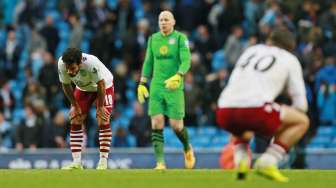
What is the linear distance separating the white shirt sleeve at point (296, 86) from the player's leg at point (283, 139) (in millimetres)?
149

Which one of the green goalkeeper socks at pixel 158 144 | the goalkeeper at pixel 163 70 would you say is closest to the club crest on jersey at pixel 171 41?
the goalkeeper at pixel 163 70

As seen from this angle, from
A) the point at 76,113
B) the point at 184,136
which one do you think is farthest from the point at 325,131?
the point at 76,113

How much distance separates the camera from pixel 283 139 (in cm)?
1277

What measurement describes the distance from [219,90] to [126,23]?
16.2ft

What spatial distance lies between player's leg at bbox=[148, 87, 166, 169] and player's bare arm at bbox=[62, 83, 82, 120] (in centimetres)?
139

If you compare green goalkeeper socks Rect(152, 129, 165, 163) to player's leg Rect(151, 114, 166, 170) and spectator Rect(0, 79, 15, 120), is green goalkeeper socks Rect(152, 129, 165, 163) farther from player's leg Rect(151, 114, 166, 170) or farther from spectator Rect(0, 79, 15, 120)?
spectator Rect(0, 79, 15, 120)

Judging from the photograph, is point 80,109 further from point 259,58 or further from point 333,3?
point 333,3

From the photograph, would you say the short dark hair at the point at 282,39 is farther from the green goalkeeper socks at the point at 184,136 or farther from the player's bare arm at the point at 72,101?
the green goalkeeper socks at the point at 184,136

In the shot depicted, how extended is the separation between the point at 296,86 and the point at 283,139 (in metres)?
0.63

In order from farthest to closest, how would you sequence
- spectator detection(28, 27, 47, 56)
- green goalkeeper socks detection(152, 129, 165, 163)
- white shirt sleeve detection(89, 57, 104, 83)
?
spectator detection(28, 27, 47, 56) → green goalkeeper socks detection(152, 129, 165, 163) → white shirt sleeve detection(89, 57, 104, 83)

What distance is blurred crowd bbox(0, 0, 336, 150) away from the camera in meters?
25.8

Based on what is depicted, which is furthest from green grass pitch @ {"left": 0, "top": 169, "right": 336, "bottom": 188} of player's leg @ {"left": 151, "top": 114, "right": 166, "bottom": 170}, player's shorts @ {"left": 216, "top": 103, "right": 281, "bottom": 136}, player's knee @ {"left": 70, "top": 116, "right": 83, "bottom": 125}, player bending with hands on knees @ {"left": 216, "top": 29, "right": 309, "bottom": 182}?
player's leg @ {"left": 151, "top": 114, "right": 166, "bottom": 170}

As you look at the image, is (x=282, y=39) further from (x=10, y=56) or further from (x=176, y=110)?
(x=10, y=56)

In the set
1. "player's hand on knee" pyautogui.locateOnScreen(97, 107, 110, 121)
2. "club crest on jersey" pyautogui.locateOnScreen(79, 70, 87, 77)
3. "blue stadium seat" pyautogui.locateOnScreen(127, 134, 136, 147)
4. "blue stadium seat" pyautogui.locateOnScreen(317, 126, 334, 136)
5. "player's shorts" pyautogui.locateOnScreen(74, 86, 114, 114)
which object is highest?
"club crest on jersey" pyautogui.locateOnScreen(79, 70, 87, 77)
